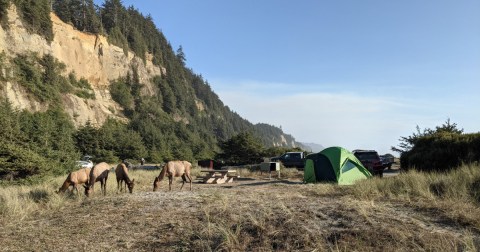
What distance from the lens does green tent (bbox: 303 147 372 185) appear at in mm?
16984

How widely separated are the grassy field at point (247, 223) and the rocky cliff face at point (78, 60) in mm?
42096

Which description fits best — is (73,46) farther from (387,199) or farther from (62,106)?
(387,199)

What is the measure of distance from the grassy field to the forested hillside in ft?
32.4

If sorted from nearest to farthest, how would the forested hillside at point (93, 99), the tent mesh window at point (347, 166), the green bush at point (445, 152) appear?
the green bush at point (445, 152) → the tent mesh window at point (347, 166) → the forested hillside at point (93, 99)

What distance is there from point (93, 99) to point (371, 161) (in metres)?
56.3

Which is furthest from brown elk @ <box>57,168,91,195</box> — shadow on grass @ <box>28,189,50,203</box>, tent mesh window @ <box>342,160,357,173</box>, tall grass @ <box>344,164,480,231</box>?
tent mesh window @ <box>342,160,357,173</box>

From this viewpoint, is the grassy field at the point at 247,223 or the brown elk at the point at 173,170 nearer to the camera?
the grassy field at the point at 247,223

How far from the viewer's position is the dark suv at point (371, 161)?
Result: 21.8 m

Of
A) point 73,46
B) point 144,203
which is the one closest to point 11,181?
point 144,203

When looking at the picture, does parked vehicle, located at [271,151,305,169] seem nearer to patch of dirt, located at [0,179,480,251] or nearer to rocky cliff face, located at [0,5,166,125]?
patch of dirt, located at [0,179,480,251]

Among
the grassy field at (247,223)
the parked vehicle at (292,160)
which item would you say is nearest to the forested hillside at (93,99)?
the grassy field at (247,223)

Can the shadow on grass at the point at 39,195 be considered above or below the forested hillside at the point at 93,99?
below

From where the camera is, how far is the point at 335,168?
56.1ft

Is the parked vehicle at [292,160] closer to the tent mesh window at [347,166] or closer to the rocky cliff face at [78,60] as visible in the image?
the tent mesh window at [347,166]
